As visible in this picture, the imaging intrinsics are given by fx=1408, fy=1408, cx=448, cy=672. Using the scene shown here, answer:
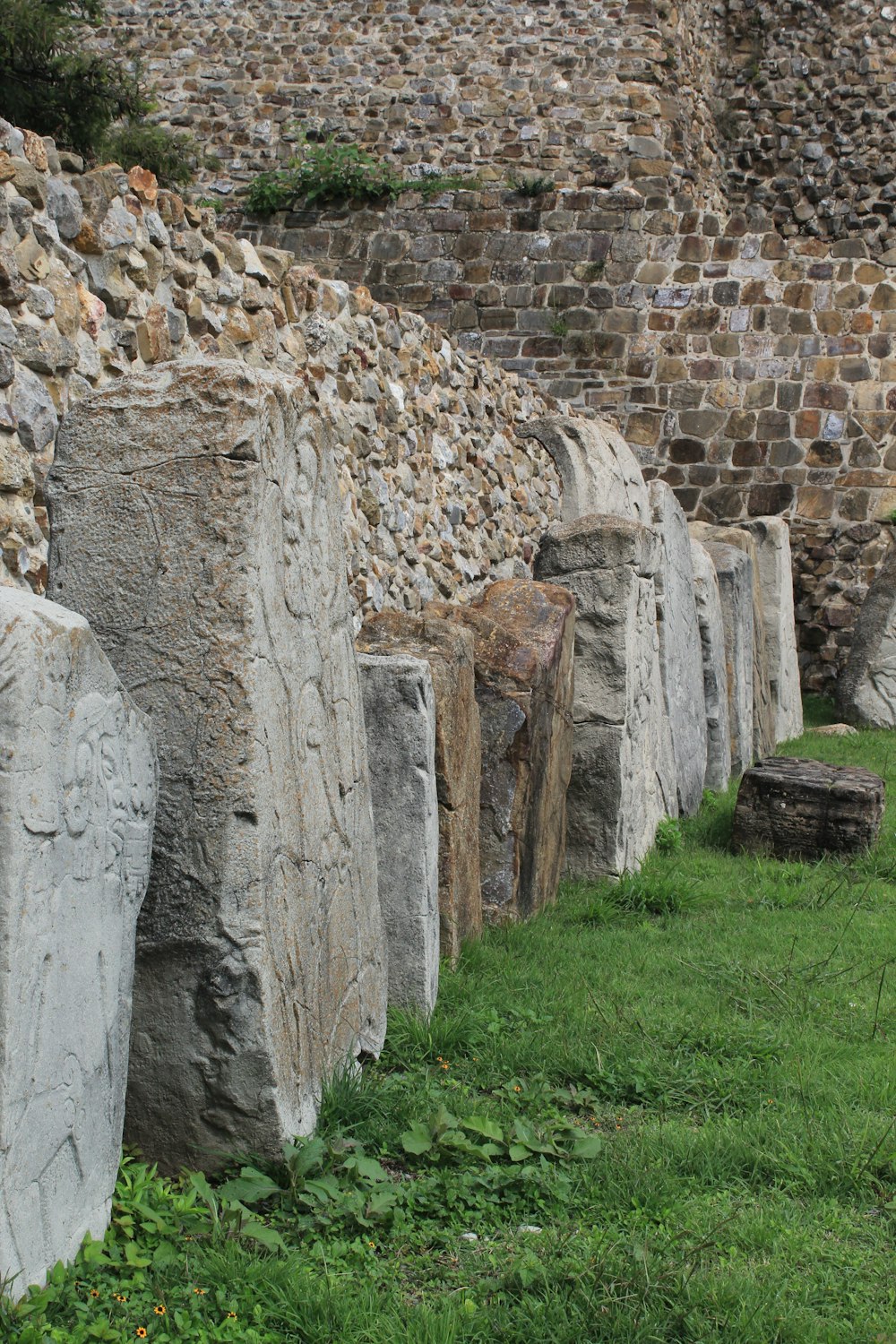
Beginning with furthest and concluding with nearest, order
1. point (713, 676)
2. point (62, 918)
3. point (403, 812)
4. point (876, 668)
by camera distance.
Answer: point (876, 668)
point (713, 676)
point (403, 812)
point (62, 918)

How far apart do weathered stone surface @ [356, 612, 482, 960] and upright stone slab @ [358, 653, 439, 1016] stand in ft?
1.12

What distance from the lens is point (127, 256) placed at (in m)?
4.14

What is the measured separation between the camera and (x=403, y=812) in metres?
3.56

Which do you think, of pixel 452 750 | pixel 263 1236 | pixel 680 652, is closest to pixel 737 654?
pixel 680 652

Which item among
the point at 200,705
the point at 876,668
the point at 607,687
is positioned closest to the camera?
the point at 200,705

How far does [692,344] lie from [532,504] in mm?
4819

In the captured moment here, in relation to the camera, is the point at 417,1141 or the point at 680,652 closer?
the point at 417,1141

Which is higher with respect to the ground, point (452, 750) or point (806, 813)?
point (452, 750)

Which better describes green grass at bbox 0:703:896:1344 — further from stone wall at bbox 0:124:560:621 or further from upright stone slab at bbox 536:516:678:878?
stone wall at bbox 0:124:560:621

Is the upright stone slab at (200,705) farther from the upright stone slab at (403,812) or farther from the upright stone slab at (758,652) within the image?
the upright stone slab at (758,652)

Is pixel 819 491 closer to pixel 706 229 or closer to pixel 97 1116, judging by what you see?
pixel 706 229

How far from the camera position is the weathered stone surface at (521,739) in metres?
4.59

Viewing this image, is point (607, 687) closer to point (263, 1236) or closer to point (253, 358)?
point (253, 358)

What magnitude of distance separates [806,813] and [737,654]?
2.58 m
